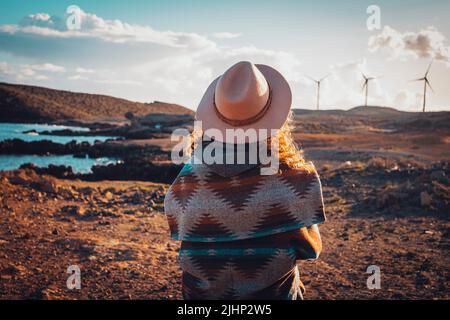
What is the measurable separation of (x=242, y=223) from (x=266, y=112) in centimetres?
62

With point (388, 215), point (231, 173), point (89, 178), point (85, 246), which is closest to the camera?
point (231, 173)

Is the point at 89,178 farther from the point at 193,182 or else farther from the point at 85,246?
the point at 193,182

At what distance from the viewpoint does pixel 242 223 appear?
227 centimetres

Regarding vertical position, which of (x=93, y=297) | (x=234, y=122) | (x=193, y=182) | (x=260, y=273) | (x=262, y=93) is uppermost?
(x=262, y=93)

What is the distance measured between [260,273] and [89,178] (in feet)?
45.6

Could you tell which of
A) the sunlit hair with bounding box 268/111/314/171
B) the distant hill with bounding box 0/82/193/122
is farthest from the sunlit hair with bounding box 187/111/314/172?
the distant hill with bounding box 0/82/193/122

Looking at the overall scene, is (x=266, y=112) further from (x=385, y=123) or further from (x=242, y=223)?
(x=385, y=123)

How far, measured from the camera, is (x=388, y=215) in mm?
8445

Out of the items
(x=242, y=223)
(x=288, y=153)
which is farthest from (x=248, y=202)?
(x=288, y=153)

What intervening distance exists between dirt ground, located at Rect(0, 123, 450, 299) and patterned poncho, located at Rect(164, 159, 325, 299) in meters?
2.62

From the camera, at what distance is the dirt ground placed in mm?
4887

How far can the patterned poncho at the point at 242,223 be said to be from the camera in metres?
2.23

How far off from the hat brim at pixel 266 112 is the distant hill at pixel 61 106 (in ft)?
291
